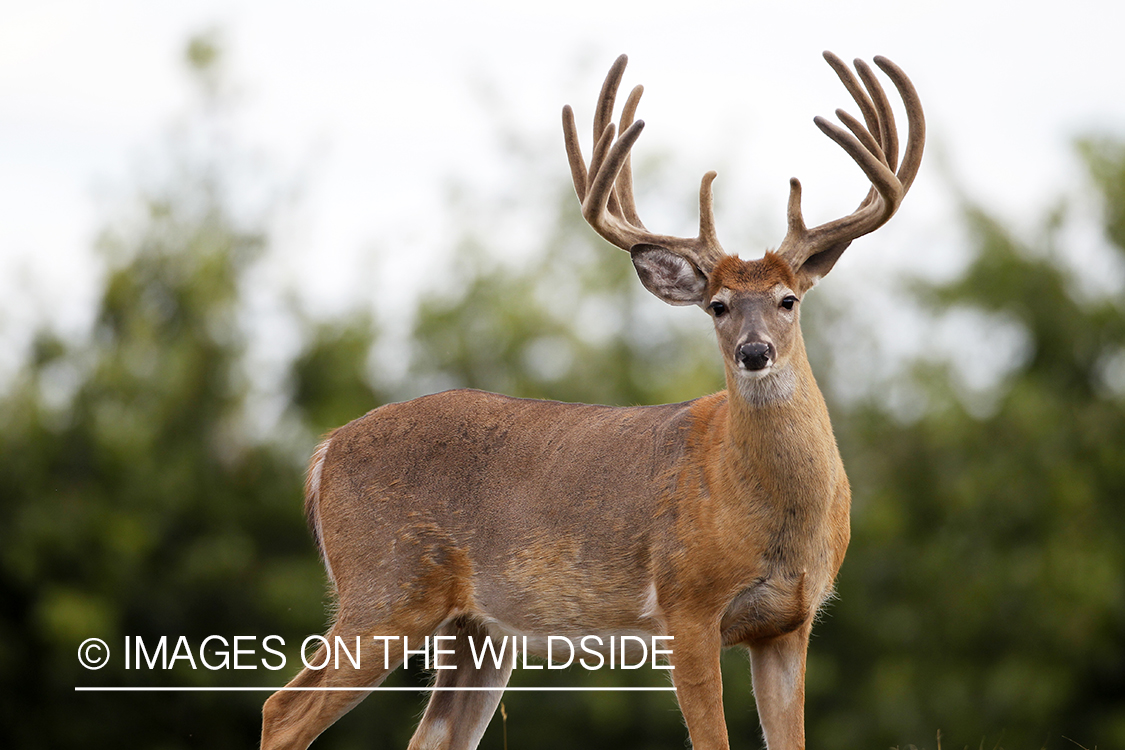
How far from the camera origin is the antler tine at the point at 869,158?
4781mm

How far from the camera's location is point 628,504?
4859mm

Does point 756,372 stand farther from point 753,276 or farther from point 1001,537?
point 1001,537

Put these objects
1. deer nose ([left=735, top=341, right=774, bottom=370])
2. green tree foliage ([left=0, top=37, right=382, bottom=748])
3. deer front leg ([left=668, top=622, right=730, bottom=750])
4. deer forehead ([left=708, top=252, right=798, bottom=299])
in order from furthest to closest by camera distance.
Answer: green tree foliage ([left=0, top=37, right=382, bottom=748]) < deer forehead ([left=708, top=252, right=798, bottom=299]) < deer front leg ([left=668, top=622, right=730, bottom=750]) < deer nose ([left=735, top=341, right=774, bottom=370])

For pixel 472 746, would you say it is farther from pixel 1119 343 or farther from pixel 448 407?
pixel 1119 343

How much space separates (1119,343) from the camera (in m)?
21.4

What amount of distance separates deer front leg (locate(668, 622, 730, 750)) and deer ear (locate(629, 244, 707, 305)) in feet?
3.78

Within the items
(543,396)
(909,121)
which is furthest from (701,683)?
(543,396)

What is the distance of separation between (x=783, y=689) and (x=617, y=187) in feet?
6.37

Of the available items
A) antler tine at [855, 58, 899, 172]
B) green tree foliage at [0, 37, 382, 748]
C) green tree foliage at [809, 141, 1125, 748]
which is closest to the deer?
antler tine at [855, 58, 899, 172]

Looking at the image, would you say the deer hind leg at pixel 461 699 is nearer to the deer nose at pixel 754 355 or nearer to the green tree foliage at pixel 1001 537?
the deer nose at pixel 754 355

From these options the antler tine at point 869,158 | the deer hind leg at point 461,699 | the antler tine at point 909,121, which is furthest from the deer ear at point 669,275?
the deer hind leg at point 461,699

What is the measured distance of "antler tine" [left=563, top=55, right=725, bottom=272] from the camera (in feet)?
16.0

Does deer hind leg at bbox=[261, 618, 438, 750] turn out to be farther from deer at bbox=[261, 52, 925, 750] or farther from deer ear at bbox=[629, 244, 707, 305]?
deer ear at bbox=[629, 244, 707, 305]

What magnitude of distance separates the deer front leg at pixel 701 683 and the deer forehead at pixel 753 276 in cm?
112
